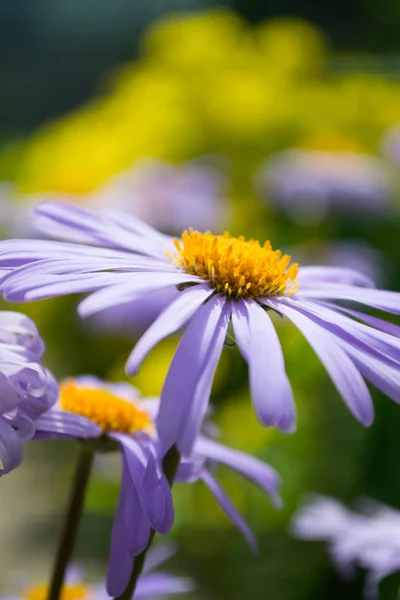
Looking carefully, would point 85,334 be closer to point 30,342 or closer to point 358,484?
point 358,484

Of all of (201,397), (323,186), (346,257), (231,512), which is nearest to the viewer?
(201,397)

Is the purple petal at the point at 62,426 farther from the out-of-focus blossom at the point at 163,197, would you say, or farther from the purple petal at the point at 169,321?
the out-of-focus blossom at the point at 163,197

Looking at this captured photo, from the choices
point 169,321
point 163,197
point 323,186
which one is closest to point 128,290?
point 169,321

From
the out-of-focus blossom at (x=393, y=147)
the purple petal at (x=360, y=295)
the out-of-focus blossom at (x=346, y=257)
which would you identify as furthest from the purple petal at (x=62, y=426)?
the out-of-focus blossom at (x=393, y=147)

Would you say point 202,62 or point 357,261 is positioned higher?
point 202,62

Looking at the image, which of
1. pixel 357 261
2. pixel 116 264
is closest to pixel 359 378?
pixel 116 264

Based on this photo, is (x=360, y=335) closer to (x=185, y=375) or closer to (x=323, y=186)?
(x=185, y=375)
